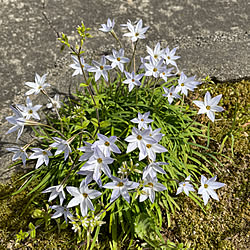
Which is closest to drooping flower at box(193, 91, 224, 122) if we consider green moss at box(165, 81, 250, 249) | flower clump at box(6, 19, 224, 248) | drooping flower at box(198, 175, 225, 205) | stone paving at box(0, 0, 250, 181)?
flower clump at box(6, 19, 224, 248)

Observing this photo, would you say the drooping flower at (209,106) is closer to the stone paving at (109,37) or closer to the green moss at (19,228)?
the stone paving at (109,37)

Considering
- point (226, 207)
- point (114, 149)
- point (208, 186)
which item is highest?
point (114, 149)

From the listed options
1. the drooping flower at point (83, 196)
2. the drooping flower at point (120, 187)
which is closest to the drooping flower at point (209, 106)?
the drooping flower at point (120, 187)

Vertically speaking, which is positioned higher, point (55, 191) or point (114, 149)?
point (114, 149)

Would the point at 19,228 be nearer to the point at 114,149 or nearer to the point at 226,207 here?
the point at 114,149

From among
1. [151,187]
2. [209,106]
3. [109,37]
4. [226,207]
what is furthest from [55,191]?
[109,37]

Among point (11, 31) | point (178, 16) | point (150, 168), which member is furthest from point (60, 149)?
point (178, 16)

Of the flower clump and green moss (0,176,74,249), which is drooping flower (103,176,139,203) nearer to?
the flower clump
